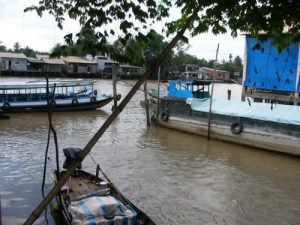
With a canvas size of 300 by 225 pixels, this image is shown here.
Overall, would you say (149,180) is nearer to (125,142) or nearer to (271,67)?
(125,142)

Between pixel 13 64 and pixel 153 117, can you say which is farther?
pixel 13 64

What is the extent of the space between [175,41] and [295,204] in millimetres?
7583

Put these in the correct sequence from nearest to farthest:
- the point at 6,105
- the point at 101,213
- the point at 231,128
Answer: the point at 101,213 < the point at 231,128 < the point at 6,105

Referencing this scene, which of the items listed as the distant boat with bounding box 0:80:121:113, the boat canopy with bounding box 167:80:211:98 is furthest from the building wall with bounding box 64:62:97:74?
the boat canopy with bounding box 167:80:211:98

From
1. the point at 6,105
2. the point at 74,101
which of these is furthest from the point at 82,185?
the point at 74,101

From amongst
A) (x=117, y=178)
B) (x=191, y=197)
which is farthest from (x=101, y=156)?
(x=191, y=197)

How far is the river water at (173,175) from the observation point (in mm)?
8492

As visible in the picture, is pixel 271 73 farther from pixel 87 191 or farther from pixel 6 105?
pixel 6 105

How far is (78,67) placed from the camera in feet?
196

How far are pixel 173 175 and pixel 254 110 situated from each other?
19.1ft

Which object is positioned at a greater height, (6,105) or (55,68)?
(55,68)

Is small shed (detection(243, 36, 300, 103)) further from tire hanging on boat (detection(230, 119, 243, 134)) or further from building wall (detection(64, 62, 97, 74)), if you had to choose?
building wall (detection(64, 62, 97, 74))

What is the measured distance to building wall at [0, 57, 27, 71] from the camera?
180 ft

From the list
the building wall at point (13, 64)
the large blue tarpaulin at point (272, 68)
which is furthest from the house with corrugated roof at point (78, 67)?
the large blue tarpaulin at point (272, 68)
